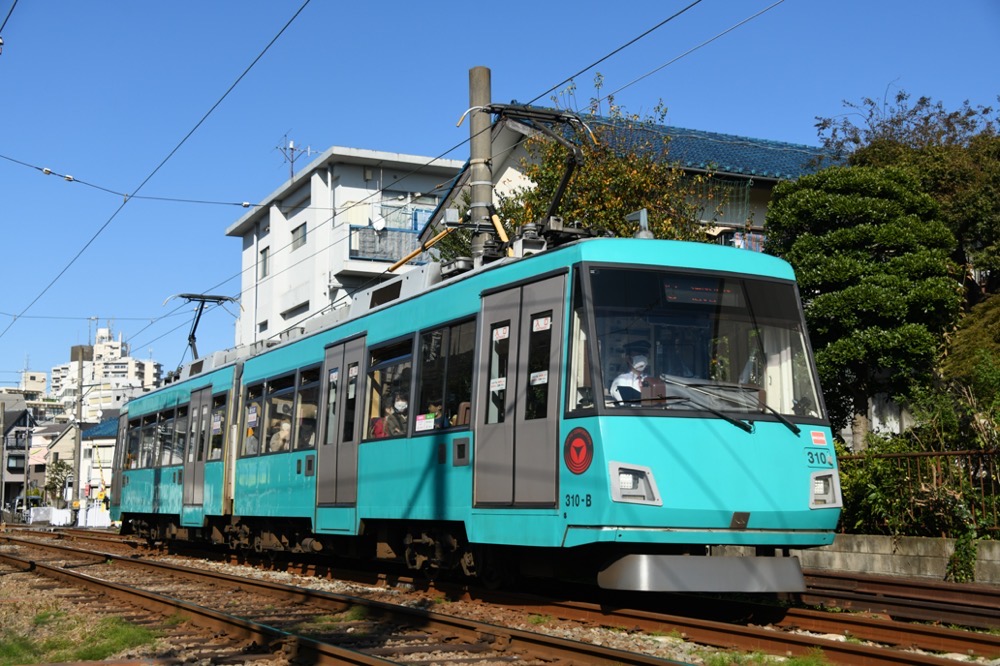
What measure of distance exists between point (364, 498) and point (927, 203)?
1199 cm

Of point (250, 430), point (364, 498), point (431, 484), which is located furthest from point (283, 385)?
point (431, 484)

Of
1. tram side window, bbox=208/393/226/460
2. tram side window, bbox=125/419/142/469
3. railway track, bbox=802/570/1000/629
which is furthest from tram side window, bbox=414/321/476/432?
tram side window, bbox=125/419/142/469

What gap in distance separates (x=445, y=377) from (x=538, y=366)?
5.77 ft

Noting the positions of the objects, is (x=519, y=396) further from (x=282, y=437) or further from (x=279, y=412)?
(x=279, y=412)

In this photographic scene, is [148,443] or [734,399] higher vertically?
[148,443]

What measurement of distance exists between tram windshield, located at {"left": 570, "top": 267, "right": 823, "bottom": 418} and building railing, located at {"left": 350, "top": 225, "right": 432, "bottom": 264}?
3050cm

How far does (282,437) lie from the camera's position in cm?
1546

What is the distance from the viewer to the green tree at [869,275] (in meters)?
18.8

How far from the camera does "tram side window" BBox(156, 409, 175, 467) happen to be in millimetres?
21047

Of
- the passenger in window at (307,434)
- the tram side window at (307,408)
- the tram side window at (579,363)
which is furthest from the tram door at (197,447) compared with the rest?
the tram side window at (579,363)

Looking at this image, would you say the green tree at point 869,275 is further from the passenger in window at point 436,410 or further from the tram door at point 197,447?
the tram door at point 197,447

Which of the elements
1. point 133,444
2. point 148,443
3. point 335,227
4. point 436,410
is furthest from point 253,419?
point 335,227

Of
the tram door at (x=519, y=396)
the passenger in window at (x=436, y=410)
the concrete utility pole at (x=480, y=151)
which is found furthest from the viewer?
the concrete utility pole at (x=480, y=151)

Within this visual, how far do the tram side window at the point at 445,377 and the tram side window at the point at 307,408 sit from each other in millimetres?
3099
